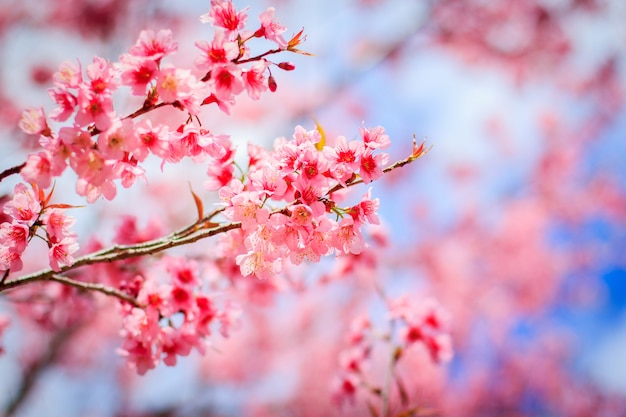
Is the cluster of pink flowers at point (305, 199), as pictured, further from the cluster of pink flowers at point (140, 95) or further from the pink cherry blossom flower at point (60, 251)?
the pink cherry blossom flower at point (60, 251)

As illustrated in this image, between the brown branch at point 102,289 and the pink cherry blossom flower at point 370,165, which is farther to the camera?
the brown branch at point 102,289

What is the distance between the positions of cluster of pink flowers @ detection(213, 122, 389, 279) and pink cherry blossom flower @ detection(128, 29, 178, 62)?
0.47 metres

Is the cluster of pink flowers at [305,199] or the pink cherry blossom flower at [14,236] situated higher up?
the pink cherry blossom flower at [14,236]

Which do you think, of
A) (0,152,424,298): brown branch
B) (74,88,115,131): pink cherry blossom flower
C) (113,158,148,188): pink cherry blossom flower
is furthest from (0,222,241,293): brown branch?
(74,88,115,131): pink cherry blossom flower

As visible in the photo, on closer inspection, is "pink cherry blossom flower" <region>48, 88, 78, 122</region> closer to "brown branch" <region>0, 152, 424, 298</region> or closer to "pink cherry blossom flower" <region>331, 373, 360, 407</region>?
"brown branch" <region>0, 152, 424, 298</region>

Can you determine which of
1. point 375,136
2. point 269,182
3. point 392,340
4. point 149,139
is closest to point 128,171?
point 149,139

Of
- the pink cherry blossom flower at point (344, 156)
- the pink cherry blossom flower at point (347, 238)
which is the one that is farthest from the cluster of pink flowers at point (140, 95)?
the pink cherry blossom flower at point (347, 238)

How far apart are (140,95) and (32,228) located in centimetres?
60

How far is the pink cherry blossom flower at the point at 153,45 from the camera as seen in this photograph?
141cm

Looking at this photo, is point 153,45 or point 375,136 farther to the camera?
point 375,136

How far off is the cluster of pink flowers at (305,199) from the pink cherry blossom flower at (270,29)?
0.30 metres

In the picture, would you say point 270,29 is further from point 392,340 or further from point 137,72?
point 392,340

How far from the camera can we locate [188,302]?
76.2 inches

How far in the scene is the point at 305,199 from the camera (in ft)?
4.65
